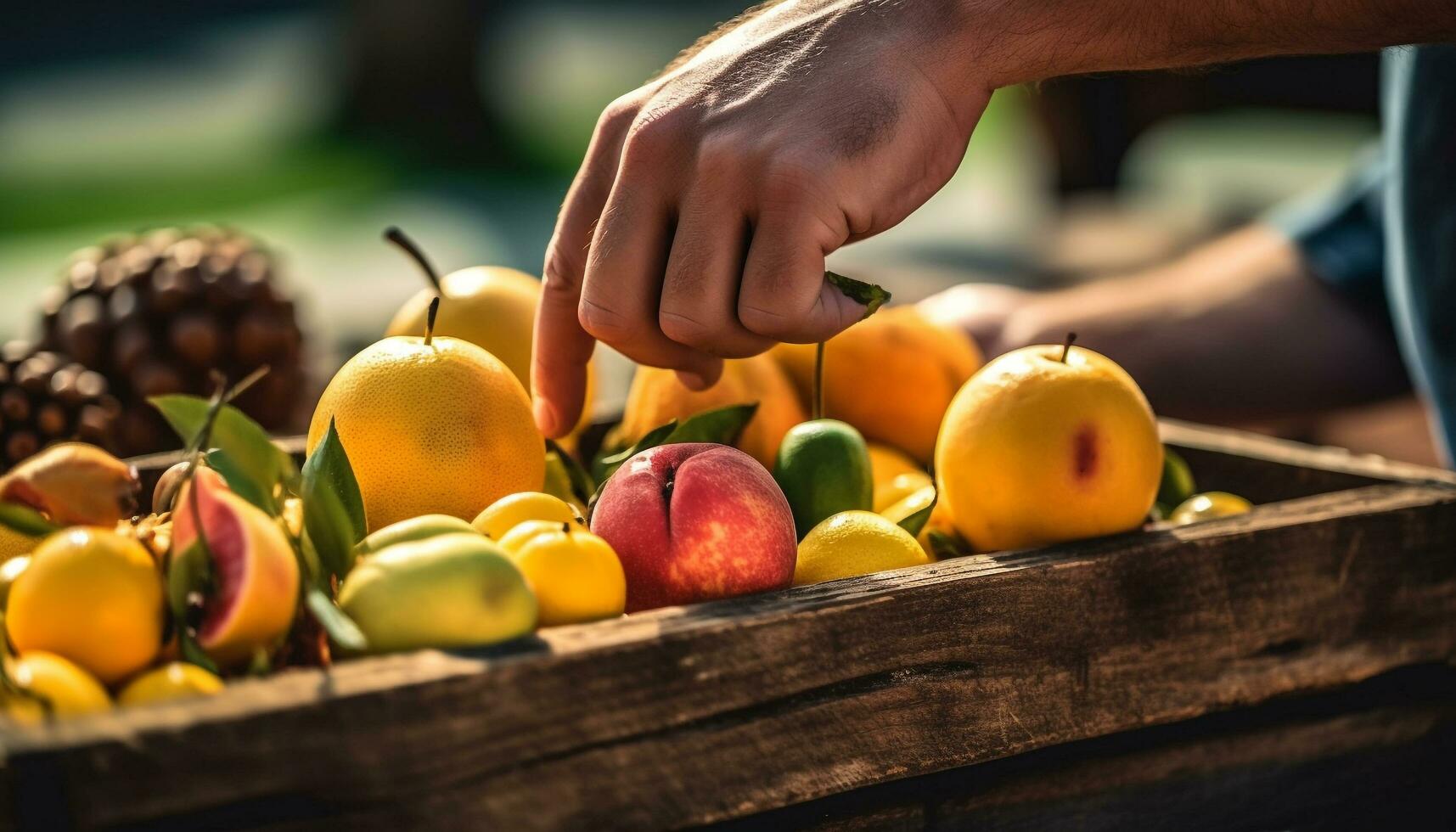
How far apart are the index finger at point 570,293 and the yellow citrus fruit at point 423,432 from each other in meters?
0.11

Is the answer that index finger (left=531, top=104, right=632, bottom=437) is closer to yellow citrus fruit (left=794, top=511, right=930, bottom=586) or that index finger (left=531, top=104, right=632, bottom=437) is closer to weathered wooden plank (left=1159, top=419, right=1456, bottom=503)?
yellow citrus fruit (left=794, top=511, right=930, bottom=586)

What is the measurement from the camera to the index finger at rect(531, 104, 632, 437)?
907 mm

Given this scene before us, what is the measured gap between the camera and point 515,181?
774cm

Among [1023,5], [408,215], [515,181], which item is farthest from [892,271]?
[515,181]

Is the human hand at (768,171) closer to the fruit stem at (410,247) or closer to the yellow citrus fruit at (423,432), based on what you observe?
the yellow citrus fruit at (423,432)

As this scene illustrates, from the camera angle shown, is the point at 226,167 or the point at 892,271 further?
the point at 226,167

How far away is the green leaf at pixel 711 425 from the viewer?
94cm

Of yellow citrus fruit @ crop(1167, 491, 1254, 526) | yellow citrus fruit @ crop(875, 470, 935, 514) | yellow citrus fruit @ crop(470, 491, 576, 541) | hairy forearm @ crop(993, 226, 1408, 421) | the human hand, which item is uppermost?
the human hand

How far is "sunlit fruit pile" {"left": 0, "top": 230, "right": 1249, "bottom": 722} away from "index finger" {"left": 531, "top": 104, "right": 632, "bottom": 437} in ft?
0.17

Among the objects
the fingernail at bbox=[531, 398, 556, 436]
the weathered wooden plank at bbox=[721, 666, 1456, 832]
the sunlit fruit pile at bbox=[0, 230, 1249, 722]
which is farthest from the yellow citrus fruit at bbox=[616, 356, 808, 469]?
the weathered wooden plank at bbox=[721, 666, 1456, 832]

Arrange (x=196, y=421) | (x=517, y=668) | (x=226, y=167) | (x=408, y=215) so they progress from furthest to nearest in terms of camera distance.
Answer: (x=226, y=167) → (x=408, y=215) → (x=196, y=421) → (x=517, y=668)

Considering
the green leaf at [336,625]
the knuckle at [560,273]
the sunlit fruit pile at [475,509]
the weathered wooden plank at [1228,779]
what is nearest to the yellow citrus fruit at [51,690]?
the sunlit fruit pile at [475,509]

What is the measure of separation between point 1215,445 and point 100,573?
98cm

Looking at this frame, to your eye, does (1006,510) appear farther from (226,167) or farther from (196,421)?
(226,167)
